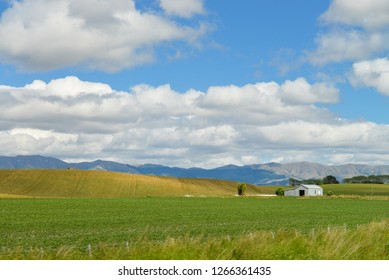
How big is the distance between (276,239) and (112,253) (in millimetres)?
6361

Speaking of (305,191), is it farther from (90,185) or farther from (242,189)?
(90,185)

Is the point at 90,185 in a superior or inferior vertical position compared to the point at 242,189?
superior

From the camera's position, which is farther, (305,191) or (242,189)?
(305,191)

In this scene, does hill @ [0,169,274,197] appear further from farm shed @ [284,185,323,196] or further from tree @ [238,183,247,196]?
farm shed @ [284,185,323,196]

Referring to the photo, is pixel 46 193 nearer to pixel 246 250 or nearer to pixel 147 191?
pixel 147 191

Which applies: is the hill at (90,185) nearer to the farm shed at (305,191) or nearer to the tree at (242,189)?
the tree at (242,189)

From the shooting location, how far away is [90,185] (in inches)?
6388

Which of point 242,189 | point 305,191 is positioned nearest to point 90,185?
point 242,189

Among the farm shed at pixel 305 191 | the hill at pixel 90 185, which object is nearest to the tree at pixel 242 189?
the hill at pixel 90 185

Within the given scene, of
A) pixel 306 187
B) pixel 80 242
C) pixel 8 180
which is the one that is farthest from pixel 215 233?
pixel 306 187

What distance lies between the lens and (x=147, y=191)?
→ 164m

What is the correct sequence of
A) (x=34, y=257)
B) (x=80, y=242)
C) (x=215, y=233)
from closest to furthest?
(x=34, y=257) → (x=80, y=242) → (x=215, y=233)

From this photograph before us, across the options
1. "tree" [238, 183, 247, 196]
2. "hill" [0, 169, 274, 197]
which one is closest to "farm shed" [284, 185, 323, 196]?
"tree" [238, 183, 247, 196]
